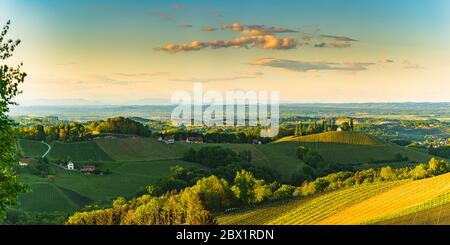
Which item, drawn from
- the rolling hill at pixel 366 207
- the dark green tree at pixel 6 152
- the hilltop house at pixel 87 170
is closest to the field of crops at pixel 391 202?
the rolling hill at pixel 366 207

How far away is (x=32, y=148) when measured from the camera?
81.1 feet

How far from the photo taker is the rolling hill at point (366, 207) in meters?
9.77

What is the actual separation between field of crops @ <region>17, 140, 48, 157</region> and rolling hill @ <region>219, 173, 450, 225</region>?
47.0ft

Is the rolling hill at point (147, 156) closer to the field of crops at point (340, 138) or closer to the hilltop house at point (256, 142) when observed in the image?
the field of crops at point (340, 138)

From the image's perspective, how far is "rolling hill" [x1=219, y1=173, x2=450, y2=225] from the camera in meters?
9.77

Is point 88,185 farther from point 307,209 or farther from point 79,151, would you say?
point 307,209

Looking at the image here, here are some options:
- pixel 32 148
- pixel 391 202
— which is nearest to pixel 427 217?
pixel 391 202

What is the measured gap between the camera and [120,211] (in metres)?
15.3

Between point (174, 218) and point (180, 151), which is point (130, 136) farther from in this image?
point (174, 218)

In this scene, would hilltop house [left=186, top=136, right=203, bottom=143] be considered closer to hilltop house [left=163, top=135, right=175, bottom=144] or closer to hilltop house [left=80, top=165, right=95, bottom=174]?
hilltop house [left=163, top=135, right=175, bottom=144]

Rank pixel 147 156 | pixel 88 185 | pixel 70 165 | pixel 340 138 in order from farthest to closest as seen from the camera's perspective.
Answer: pixel 147 156 < pixel 340 138 < pixel 70 165 < pixel 88 185

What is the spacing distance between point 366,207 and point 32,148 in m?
18.6

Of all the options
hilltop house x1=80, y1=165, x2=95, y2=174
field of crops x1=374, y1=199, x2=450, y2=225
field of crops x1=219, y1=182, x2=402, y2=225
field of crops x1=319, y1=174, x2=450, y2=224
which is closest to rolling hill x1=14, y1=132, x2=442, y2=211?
hilltop house x1=80, y1=165, x2=95, y2=174
